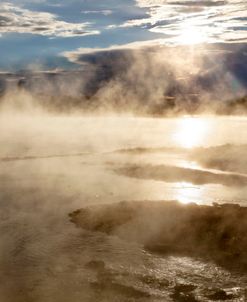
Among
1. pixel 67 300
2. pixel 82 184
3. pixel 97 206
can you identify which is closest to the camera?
pixel 67 300

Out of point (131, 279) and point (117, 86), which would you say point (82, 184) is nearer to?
point (131, 279)

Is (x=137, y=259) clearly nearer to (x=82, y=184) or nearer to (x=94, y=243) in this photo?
(x=94, y=243)

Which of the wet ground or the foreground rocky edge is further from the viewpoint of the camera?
the foreground rocky edge

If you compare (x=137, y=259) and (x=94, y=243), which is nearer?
(x=137, y=259)

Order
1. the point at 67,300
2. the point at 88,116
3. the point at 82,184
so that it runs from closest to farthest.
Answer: the point at 67,300, the point at 82,184, the point at 88,116

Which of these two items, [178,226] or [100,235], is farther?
[178,226]

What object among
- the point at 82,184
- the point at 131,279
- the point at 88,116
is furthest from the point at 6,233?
the point at 88,116

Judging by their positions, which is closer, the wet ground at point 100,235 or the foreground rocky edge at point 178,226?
the wet ground at point 100,235

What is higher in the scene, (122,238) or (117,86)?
(122,238)

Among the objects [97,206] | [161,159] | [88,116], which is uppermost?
[97,206]

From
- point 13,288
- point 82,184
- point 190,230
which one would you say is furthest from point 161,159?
point 13,288
